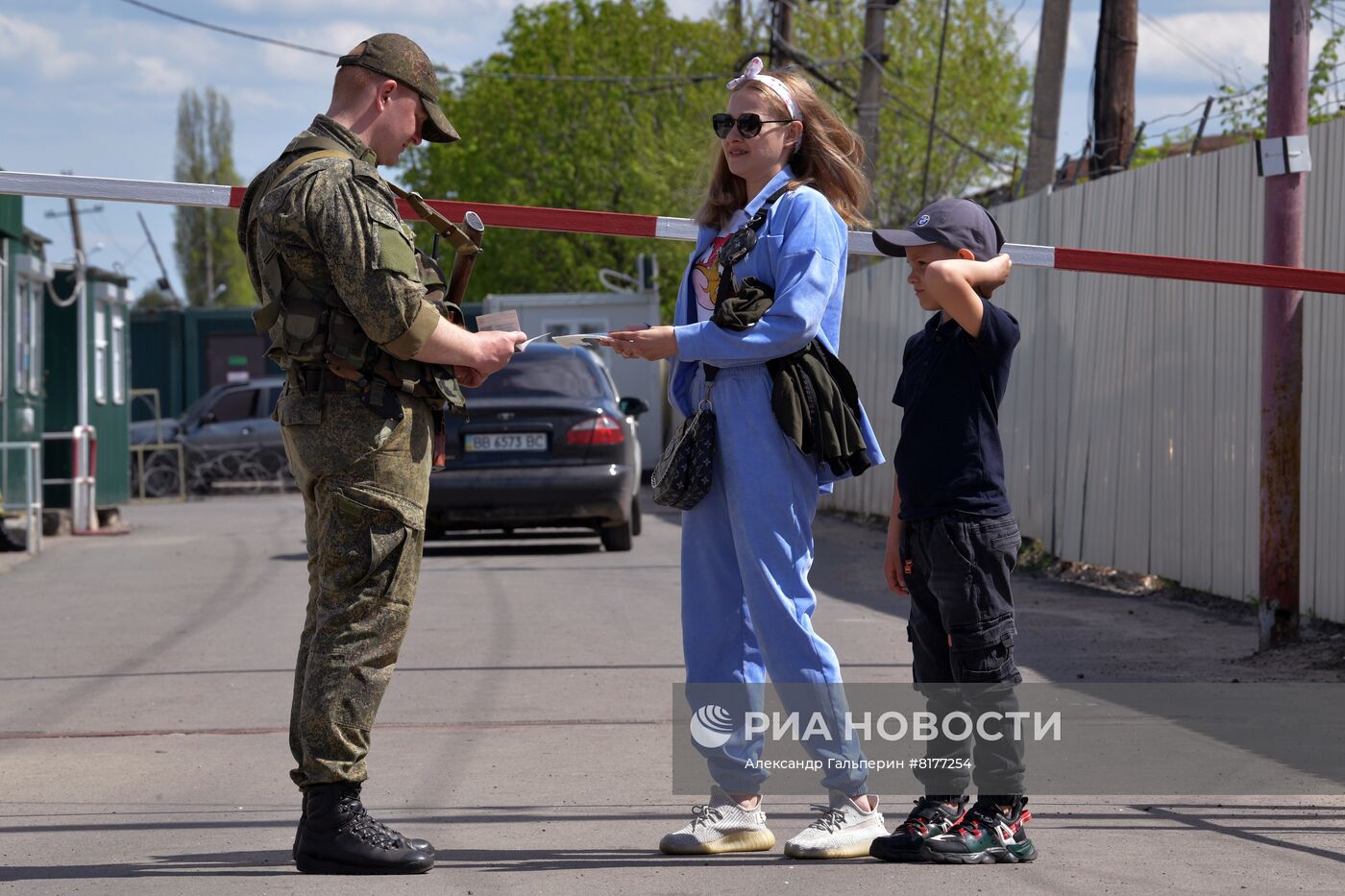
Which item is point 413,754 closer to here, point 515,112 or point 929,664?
point 929,664

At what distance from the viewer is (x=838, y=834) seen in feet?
13.9

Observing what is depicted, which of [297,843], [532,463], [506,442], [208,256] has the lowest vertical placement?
[297,843]

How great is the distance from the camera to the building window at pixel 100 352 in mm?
19531

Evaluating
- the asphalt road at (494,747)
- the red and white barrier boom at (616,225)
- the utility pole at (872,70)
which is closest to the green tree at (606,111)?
A: the utility pole at (872,70)

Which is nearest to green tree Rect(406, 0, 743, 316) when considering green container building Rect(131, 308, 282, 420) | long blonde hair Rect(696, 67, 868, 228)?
green container building Rect(131, 308, 282, 420)

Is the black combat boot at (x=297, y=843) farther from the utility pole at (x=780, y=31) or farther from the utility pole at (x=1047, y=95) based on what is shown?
the utility pole at (x=780, y=31)

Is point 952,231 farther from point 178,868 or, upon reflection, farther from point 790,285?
point 178,868

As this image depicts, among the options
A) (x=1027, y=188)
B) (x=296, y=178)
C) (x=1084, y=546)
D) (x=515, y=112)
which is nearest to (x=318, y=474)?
(x=296, y=178)

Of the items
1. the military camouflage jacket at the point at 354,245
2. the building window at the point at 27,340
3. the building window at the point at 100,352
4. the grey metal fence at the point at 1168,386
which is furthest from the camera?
the building window at the point at 100,352

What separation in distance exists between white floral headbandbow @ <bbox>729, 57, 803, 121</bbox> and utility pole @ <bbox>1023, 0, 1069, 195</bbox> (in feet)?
37.2

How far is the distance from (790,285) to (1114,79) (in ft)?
37.5

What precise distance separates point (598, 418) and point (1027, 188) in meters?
4.52

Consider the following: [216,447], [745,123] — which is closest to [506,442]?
[745,123]

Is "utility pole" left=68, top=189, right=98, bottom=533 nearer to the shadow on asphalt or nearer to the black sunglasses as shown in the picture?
the shadow on asphalt
